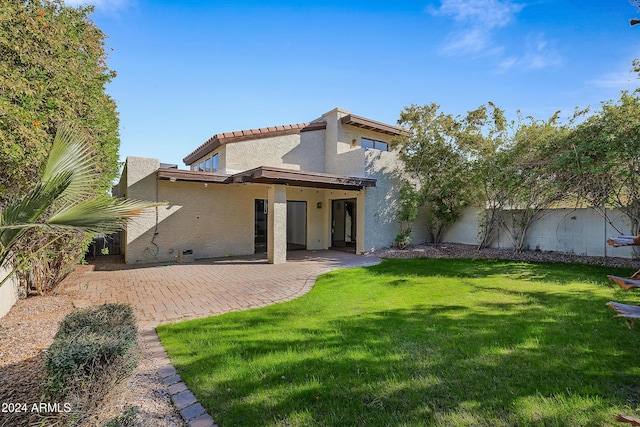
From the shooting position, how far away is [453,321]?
19.0ft

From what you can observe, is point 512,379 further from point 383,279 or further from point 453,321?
point 383,279

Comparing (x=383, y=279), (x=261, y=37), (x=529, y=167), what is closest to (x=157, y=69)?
(x=261, y=37)

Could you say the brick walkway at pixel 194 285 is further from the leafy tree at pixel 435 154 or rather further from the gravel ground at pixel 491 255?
the leafy tree at pixel 435 154

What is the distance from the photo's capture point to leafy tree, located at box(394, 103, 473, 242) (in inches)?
603

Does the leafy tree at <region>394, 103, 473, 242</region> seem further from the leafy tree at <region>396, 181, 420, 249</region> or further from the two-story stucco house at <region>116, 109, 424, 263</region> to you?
→ the two-story stucco house at <region>116, 109, 424, 263</region>

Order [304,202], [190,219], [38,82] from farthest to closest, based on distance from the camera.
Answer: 1. [304,202]
2. [190,219]
3. [38,82]

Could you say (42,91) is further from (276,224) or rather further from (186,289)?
(276,224)

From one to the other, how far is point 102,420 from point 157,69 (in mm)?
11721

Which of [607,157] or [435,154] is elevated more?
[435,154]

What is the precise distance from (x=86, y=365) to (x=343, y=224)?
15876 mm

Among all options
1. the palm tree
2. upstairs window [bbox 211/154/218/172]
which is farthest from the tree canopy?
upstairs window [bbox 211/154/218/172]

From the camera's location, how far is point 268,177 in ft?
38.0

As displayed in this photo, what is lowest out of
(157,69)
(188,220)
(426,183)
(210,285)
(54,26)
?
(210,285)

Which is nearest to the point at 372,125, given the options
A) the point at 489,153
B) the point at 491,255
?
the point at 489,153
